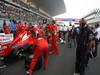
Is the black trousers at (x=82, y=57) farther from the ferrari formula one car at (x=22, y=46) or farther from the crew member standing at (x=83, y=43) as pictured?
the ferrari formula one car at (x=22, y=46)

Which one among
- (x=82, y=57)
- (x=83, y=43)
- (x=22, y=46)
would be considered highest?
(x=83, y=43)

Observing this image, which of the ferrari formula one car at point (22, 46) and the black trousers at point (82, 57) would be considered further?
the ferrari formula one car at point (22, 46)

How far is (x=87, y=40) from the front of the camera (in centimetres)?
592

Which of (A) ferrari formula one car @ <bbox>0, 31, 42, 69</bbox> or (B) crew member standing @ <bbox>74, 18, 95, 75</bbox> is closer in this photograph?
(B) crew member standing @ <bbox>74, 18, 95, 75</bbox>

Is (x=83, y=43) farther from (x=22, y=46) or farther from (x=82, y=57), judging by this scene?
(x=22, y=46)

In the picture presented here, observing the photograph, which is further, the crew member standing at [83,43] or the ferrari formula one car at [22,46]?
the ferrari formula one car at [22,46]

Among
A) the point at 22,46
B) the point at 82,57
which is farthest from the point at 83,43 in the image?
the point at 22,46

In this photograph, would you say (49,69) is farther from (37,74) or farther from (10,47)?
(10,47)

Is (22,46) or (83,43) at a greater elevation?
(83,43)

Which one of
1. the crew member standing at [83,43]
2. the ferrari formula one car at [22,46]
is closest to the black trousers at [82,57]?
the crew member standing at [83,43]

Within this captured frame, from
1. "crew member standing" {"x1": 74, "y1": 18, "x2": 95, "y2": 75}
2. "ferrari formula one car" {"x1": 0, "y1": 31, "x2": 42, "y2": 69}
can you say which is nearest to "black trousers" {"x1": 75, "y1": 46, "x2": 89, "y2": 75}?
"crew member standing" {"x1": 74, "y1": 18, "x2": 95, "y2": 75}

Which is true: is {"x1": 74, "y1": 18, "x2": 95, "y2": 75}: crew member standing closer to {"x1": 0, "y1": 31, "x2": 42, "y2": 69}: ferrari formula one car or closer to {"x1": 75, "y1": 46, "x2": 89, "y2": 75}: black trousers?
{"x1": 75, "y1": 46, "x2": 89, "y2": 75}: black trousers

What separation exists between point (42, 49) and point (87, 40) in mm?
1368

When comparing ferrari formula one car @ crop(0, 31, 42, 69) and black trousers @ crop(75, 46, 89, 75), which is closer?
black trousers @ crop(75, 46, 89, 75)
